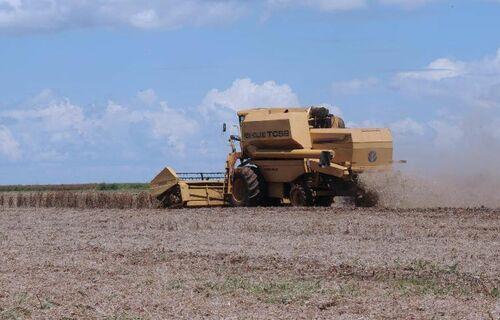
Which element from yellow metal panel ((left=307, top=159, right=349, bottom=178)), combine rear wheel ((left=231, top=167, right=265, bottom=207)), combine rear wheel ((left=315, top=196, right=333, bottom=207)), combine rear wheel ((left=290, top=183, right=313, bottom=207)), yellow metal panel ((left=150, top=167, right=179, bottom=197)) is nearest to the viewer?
yellow metal panel ((left=307, top=159, right=349, bottom=178))

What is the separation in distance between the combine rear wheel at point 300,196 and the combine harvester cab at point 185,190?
2890mm

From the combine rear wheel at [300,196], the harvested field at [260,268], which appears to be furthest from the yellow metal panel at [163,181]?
the harvested field at [260,268]

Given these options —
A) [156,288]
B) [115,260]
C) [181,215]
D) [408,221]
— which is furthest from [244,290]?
[181,215]

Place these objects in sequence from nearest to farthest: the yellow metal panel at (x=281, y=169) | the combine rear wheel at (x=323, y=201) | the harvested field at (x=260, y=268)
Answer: the harvested field at (x=260, y=268), the yellow metal panel at (x=281, y=169), the combine rear wheel at (x=323, y=201)

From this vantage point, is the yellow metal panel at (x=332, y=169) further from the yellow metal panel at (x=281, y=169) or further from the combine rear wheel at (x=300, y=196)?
the combine rear wheel at (x=300, y=196)

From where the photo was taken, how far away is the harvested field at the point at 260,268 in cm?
1030

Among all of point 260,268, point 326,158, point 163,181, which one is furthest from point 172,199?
point 260,268

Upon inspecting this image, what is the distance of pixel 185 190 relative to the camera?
29.2 m

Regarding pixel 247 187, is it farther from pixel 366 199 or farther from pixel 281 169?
pixel 366 199

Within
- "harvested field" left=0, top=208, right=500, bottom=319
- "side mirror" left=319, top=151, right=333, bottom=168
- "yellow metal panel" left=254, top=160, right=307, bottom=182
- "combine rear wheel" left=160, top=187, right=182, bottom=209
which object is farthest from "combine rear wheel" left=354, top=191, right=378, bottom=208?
"combine rear wheel" left=160, top=187, right=182, bottom=209

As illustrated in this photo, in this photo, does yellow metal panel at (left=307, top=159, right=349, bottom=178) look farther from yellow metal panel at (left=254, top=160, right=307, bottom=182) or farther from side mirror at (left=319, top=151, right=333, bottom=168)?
yellow metal panel at (left=254, top=160, right=307, bottom=182)

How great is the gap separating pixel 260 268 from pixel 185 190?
51.6 feet

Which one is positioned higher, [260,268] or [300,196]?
[300,196]

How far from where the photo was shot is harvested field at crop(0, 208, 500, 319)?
10.3m
